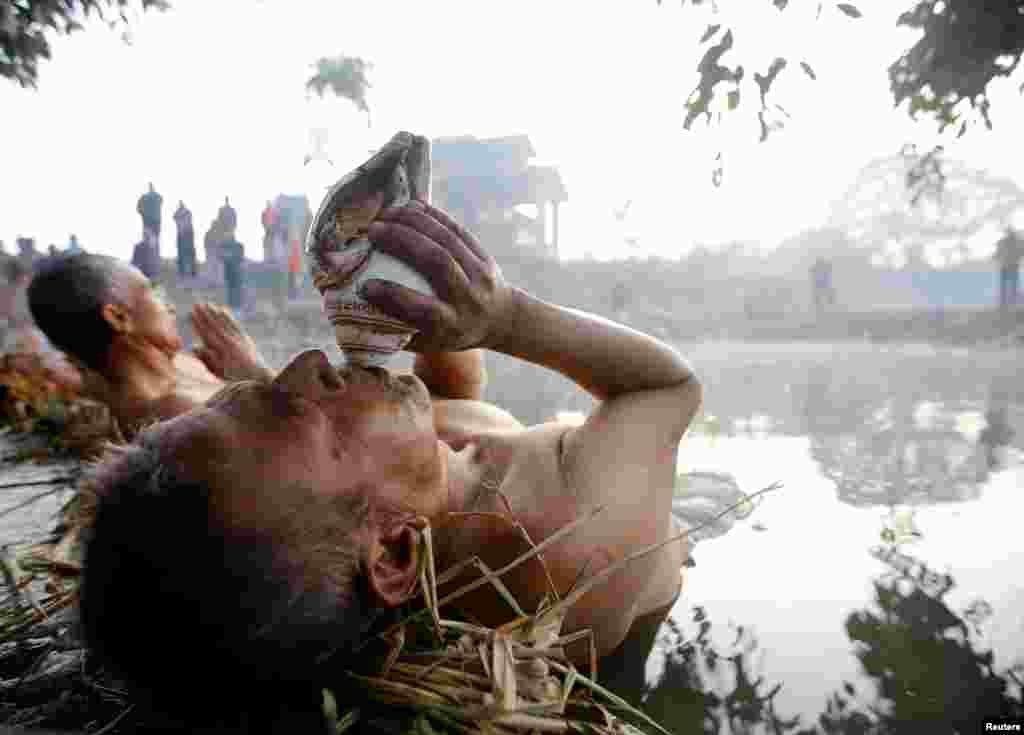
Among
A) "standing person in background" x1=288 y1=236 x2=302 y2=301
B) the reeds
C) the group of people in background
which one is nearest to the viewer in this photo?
the reeds

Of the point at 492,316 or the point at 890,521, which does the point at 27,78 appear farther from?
the point at 890,521

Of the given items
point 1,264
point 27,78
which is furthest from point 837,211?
point 27,78

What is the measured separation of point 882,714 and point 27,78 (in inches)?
181

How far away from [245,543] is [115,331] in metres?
2.56

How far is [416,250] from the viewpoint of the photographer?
1149mm

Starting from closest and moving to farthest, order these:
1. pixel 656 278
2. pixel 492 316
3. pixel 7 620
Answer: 1. pixel 492 316
2. pixel 7 620
3. pixel 656 278

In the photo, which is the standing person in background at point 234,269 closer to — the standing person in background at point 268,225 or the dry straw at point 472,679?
the standing person in background at point 268,225

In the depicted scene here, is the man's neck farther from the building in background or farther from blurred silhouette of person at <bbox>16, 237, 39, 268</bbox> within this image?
the building in background

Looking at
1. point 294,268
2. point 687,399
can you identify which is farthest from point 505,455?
point 294,268

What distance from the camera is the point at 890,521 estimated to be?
94.3 inches

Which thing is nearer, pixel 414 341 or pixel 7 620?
pixel 414 341

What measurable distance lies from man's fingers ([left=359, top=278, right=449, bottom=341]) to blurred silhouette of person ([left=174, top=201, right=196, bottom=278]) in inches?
527

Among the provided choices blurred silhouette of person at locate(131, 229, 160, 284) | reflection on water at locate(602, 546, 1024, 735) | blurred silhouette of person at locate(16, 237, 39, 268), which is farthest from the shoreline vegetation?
reflection on water at locate(602, 546, 1024, 735)

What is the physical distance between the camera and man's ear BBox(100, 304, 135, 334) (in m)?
3.00
